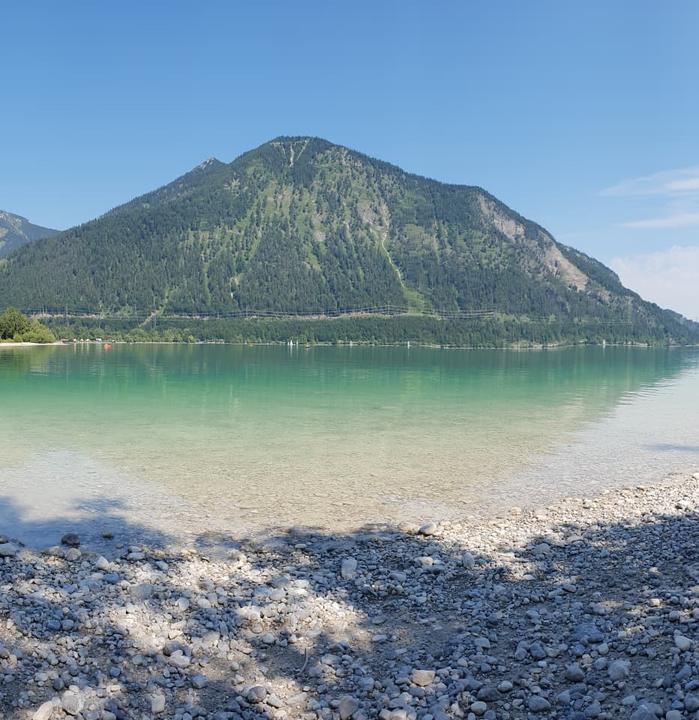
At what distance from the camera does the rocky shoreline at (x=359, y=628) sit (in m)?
8.20

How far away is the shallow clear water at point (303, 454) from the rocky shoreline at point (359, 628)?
3.43m

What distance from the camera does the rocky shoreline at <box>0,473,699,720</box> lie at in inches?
323

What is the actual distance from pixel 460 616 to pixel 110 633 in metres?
5.92

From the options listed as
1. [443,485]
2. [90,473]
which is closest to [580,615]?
[443,485]

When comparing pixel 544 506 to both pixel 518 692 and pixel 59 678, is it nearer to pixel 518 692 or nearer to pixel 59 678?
pixel 518 692

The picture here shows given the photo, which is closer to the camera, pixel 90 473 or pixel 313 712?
pixel 313 712

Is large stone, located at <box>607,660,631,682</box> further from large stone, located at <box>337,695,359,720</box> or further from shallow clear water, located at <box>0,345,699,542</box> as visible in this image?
shallow clear water, located at <box>0,345,699,542</box>

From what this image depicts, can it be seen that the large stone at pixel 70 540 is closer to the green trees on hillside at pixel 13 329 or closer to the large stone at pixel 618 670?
the large stone at pixel 618 670

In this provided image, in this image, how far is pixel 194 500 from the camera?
20.6 m

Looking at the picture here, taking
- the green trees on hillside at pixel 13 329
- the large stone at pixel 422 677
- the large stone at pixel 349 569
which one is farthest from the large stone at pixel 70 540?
the green trees on hillside at pixel 13 329

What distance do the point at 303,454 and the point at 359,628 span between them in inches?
724

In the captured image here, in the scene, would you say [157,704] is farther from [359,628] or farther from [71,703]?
[359,628]

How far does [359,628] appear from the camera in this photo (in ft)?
35.7

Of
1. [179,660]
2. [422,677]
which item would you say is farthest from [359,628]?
[179,660]
